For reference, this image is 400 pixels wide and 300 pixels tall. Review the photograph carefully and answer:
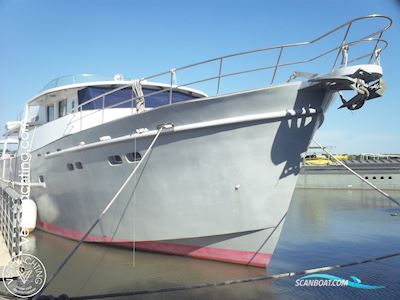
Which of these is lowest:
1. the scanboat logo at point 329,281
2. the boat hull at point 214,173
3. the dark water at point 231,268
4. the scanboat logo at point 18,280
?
the dark water at point 231,268

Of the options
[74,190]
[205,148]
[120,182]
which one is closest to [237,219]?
[205,148]

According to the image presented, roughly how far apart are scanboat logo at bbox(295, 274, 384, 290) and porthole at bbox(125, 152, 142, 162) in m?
3.93

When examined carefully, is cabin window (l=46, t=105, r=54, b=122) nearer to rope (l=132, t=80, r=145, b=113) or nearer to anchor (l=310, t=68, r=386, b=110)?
rope (l=132, t=80, r=145, b=113)

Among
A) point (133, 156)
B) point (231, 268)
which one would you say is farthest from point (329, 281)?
point (133, 156)

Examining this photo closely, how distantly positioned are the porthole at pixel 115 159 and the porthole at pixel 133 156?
→ 301mm

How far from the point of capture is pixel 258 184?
7.25 meters

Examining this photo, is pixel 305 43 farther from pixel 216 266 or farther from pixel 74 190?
pixel 74 190

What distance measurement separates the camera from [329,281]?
6.83 m

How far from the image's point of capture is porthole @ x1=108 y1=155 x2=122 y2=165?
8273 mm

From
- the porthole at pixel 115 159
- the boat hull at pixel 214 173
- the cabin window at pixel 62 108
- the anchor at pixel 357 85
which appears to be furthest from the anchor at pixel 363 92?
the cabin window at pixel 62 108

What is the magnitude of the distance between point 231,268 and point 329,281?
6.05ft

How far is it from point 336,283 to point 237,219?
2.09m

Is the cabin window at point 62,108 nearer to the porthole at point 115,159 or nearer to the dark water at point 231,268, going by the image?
the dark water at point 231,268

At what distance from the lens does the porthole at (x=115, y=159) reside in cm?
827
